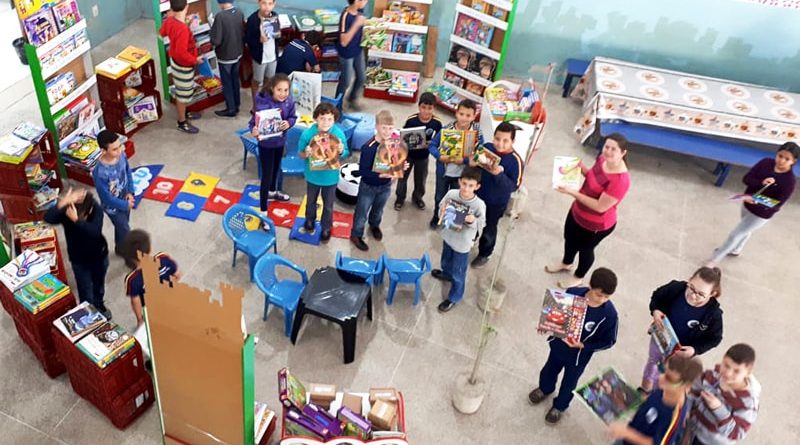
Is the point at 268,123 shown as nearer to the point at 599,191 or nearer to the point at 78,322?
the point at 78,322

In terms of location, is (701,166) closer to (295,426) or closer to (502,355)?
(502,355)

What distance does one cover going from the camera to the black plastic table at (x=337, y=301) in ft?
18.2

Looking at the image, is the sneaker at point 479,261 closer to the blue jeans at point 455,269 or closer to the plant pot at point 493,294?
the plant pot at point 493,294

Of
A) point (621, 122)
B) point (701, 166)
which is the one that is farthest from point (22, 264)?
point (701, 166)

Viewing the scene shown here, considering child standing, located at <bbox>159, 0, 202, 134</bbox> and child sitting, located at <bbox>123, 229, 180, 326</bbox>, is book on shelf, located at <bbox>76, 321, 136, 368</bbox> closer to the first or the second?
child sitting, located at <bbox>123, 229, 180, 326</bbox>

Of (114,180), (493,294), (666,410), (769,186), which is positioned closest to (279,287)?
(114,180)

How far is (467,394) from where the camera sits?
210 inches

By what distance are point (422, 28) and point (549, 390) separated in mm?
5481

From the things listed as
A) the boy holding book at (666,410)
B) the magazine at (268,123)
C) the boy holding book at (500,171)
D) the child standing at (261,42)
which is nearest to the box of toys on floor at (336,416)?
the boy holding book at (666,410)

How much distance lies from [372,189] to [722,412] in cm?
365

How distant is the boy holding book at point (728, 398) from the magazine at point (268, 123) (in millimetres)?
4462

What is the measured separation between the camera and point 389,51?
926 cm

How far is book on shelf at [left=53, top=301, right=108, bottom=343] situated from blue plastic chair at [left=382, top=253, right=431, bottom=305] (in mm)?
2509

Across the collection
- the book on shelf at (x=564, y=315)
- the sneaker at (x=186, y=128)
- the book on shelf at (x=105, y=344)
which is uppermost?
the book on shelf at (x=564, y=315)
